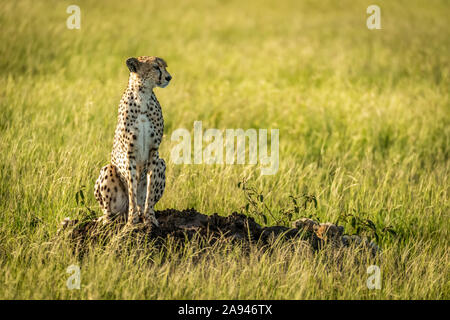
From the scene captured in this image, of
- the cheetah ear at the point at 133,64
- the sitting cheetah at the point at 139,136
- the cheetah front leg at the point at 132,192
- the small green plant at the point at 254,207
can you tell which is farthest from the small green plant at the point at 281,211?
the cheetah ear at the point at 133,64

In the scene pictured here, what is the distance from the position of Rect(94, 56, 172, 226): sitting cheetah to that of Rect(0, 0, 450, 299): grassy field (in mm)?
522

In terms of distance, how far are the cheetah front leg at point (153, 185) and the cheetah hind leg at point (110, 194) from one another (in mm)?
307

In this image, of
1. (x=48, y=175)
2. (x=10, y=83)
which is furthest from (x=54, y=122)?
(x=10, y=83)

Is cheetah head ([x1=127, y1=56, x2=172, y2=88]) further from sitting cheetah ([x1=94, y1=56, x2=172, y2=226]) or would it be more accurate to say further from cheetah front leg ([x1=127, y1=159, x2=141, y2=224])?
cheetah front leg ([x1=127, y1=159, x2=141, y2=224])

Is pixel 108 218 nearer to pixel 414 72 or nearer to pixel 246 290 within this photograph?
pixel 246 290

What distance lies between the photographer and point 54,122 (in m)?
7.85

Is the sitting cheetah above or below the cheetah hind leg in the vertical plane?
above

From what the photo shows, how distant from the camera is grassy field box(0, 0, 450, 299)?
4.88m

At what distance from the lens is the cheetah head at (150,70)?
15.7 ft

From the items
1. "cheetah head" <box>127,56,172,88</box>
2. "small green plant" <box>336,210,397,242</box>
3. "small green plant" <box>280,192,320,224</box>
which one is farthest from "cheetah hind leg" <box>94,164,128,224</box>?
"small green plant" <box>336,210,397,242</box>

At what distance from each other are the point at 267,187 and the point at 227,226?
1.51 meters

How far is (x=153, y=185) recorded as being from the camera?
5.06m

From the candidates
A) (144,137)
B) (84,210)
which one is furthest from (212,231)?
(84,210)

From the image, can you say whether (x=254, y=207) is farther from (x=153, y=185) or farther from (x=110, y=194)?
(x=110, y=194)
